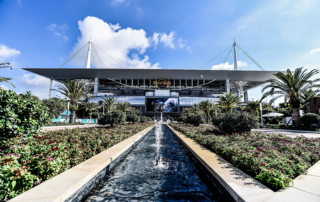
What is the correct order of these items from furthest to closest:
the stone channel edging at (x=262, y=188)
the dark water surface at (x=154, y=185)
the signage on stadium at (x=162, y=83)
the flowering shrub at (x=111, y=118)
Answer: the signage on stadium at (x=162, y=83) → the flowering shrub at (x=111, y=118) → the dark water surface at (x=154, y=185) → the stone channel edging at (x=262, y=188)

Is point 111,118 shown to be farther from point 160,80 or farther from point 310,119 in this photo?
point 160,80

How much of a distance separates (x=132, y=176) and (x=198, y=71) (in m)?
67.1

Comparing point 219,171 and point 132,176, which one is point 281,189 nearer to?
point 219,171

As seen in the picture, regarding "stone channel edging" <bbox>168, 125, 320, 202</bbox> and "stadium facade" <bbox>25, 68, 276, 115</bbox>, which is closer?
"stone channel edging" <bbox>168, 125, 320, 202</bbox>

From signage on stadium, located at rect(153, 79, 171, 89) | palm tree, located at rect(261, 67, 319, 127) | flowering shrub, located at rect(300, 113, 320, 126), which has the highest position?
signage on stadium, located at rect(153, 79, 171, 89)

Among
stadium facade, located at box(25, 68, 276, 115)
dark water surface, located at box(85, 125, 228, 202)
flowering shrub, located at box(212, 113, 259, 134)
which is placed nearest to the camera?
dark water surface, located at box(85, 125, 228, 202)

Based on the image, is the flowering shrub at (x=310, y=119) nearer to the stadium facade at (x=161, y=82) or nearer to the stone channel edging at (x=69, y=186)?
the stone channel edging at (x=69, y=186)

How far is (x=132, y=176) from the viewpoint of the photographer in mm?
5031

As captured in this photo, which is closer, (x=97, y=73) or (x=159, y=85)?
(x=97, y=73)

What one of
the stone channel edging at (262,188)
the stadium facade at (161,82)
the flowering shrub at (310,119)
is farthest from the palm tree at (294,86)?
the stadium facade at (161,82)

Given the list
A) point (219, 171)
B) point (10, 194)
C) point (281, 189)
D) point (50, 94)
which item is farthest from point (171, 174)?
point (50, 94)

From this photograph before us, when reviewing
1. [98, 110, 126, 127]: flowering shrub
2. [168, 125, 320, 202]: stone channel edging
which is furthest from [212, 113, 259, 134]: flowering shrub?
[98, 110, 126, 127]: flowering shrub

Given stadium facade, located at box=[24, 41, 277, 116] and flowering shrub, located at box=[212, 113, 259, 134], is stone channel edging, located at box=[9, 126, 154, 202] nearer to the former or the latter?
flowering shrub, located at box=[212, 113, 259, 134]

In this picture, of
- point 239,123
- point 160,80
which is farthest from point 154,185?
point 160,80
